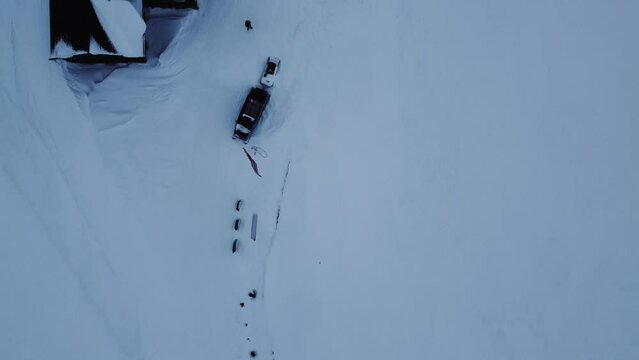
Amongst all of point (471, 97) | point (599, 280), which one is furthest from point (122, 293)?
point (599, 280)

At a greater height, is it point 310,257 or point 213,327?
point 310,257

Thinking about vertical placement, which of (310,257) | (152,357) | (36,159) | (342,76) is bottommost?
(152,357)

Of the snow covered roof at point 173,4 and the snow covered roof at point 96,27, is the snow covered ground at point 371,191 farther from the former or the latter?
the snow covered roof at point 96,27

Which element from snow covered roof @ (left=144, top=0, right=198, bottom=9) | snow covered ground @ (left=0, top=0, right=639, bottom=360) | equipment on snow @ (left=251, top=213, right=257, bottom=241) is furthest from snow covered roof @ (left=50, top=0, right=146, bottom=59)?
equipment on snow @ (left=251, top=213, right=257, bottom=241)

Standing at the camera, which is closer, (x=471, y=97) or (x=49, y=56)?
(x=49, y=56)

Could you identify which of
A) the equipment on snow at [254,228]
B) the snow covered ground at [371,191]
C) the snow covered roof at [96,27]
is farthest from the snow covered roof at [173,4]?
the equipment on snow at [254,228]

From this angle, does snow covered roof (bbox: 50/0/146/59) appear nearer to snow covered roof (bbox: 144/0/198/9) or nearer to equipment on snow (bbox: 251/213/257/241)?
snow covered roof (bbox: 144/0/198/9)

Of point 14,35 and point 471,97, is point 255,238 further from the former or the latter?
point 14,35

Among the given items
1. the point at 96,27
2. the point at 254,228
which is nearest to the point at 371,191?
the point at 254,228
